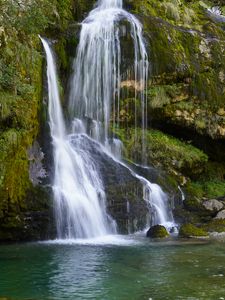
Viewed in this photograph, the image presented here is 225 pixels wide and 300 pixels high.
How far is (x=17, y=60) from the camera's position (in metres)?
14.4

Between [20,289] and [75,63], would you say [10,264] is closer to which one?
[20,289]

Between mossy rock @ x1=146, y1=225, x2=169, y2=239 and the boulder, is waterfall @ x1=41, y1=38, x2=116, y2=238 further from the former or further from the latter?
the boulder

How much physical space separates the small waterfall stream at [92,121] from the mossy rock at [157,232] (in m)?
1.24

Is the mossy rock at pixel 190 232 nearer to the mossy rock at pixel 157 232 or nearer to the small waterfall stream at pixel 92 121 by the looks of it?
the mossy rock at pixel 157 232

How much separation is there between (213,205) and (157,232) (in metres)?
4.57

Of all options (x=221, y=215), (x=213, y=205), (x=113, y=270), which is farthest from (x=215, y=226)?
(x=113, y=270)

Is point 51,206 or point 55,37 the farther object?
point 55,37

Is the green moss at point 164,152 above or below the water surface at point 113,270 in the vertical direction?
above

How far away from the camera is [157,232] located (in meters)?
14.9

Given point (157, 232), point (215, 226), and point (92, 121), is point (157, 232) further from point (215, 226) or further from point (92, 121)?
point (92, 121)

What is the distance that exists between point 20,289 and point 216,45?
17.3 meters

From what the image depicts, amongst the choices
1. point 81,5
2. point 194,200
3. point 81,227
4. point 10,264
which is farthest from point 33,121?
point 81,5

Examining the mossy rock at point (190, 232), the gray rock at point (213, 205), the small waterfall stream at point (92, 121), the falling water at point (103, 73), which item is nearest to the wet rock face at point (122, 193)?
the small waterfall stream at point (92, 121)

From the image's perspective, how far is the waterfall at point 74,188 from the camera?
14.8 metres
